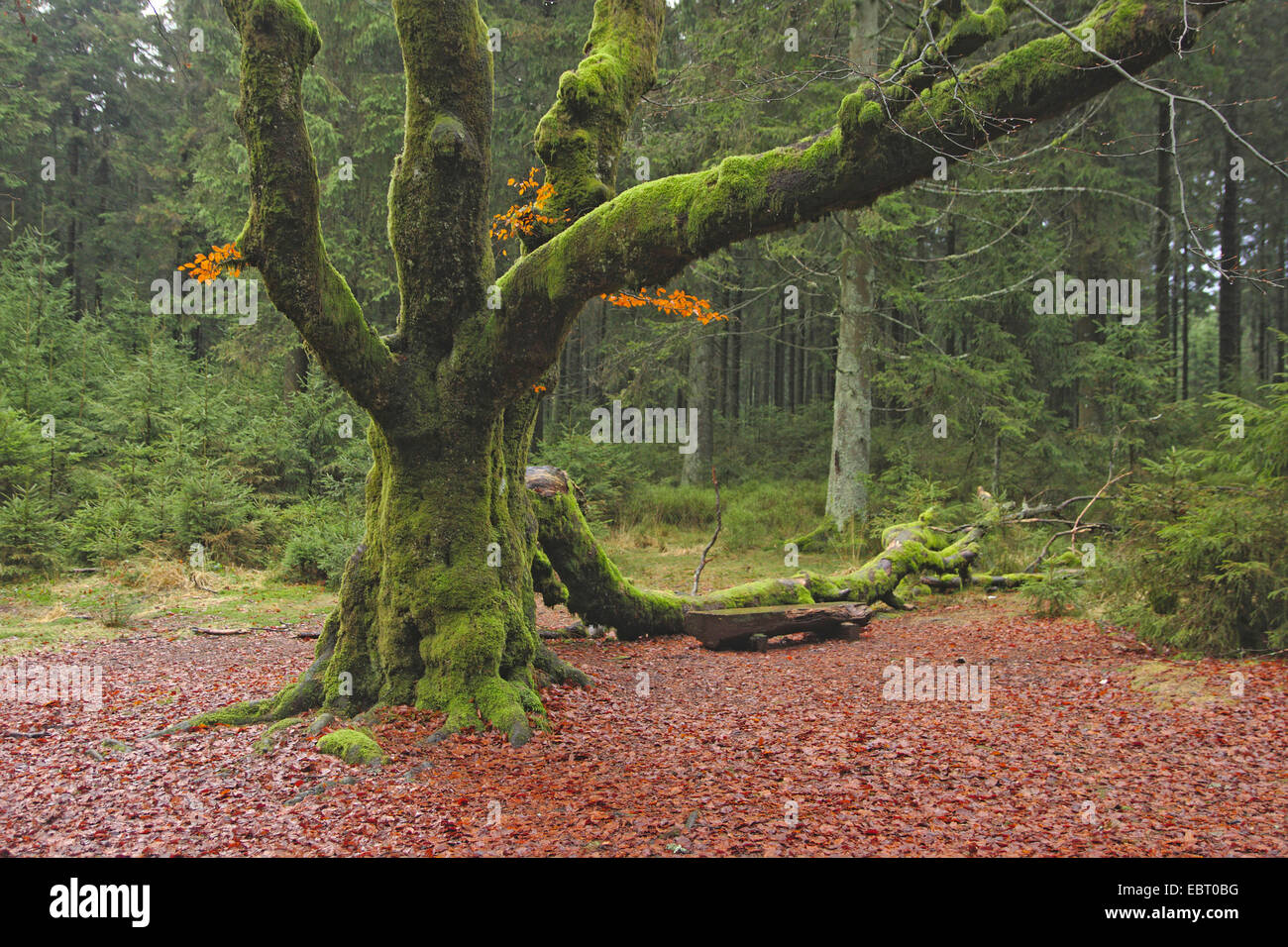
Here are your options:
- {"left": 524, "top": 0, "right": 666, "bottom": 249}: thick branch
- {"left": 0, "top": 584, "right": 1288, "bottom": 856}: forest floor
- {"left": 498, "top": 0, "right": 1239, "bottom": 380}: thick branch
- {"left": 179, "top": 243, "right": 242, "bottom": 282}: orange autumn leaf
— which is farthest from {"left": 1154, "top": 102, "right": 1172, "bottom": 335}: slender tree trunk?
{"left": 179, "top": 243, "right": 242, "bottom": 282}: orange autumn leaf

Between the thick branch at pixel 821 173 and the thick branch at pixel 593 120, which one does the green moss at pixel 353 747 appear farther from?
the thick branch at pixel 593 120

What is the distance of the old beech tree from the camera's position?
4.38 m

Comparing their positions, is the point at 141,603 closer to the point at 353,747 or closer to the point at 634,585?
the point at 634,585

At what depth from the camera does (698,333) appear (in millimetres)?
19078

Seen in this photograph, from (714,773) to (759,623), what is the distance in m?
4.20

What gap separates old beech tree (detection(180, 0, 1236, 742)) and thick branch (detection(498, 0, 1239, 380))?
0.01 meters

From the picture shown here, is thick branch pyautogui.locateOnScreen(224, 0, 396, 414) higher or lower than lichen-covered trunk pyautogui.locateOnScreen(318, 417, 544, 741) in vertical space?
higher

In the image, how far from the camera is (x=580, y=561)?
346 inches

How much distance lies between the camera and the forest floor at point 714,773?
414cm

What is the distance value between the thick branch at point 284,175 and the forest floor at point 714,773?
297 cm

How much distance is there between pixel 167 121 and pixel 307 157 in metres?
31.0

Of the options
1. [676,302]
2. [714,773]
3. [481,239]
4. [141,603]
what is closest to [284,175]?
[481,239]

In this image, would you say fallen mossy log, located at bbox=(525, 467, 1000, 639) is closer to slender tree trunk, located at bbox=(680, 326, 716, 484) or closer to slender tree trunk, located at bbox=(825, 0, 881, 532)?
slender tree trunk, located at bbox=(825, 0, 881, 532)

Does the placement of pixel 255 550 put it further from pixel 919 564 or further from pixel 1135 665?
pixel 1135 665
